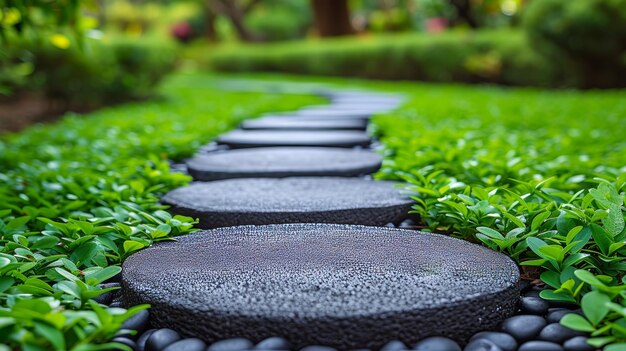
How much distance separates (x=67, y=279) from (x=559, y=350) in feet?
3.25

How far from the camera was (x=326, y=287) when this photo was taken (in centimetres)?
121

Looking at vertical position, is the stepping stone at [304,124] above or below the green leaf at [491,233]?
below

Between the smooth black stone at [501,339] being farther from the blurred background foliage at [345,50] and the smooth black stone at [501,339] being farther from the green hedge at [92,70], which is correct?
the green hedge at [92,70]

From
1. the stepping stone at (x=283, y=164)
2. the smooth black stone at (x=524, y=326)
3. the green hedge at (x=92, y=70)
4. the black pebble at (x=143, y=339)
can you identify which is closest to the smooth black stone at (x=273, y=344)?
the black pebble at (x=143, y=339)

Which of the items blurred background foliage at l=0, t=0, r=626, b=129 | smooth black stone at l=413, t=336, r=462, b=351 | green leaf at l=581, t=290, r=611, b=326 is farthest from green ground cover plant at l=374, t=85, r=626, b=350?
blurred background foliage at l=0, t=0, r=626, b=129

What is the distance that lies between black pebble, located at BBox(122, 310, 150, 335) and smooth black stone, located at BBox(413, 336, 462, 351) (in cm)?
52

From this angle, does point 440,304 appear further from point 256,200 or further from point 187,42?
point 187,42

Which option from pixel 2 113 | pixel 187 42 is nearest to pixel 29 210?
pixel 2 113

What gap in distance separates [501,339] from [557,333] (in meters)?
0.10

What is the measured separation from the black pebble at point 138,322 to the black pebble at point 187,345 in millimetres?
107

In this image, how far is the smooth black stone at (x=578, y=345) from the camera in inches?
42.5

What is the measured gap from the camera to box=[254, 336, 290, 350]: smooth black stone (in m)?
1.07

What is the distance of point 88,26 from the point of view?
3.27 m

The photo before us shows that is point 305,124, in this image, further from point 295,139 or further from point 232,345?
point 232,345
